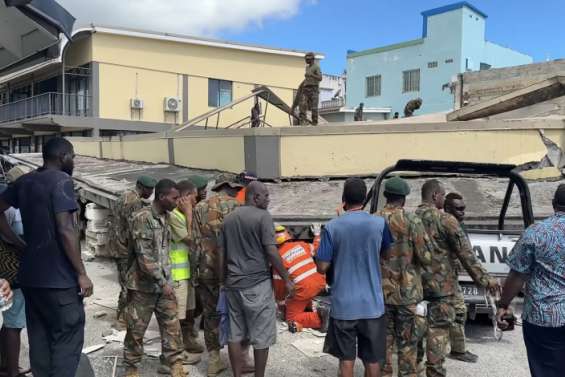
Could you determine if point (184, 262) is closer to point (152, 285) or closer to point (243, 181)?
point (152, 285)

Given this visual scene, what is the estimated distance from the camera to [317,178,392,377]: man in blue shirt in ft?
10.8

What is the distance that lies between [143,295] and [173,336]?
39cm

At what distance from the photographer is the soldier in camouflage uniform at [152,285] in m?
3.73

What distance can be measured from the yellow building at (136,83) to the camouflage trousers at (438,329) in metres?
18.8

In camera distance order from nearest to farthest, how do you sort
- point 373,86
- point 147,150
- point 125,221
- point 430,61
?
point 125,221 → point 147,150 → point 430,61 → point 373,86

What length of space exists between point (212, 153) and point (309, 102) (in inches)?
96.2

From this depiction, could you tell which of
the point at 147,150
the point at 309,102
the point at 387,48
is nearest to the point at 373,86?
the point at 387,48

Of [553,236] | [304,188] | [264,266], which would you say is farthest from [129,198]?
[304,188]

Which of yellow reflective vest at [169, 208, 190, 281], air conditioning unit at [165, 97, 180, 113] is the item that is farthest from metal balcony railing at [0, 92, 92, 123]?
yellow reflective vest at [169, 208, 190, 281]

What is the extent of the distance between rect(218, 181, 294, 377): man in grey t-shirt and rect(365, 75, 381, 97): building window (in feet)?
108

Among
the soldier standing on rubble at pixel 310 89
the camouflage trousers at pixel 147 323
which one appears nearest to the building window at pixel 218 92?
the soldier standing on rubble at pixel 310 89

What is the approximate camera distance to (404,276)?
11.9 ft

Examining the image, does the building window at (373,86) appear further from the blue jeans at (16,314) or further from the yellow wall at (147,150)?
the blue jeans at (16,314)

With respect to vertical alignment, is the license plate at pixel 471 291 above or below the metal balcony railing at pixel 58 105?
below
